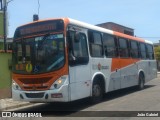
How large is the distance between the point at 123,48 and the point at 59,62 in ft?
20.0

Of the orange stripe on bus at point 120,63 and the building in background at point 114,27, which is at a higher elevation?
the building in background at point 114,27

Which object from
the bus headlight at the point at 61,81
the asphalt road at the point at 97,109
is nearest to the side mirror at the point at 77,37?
the bus headlight at the point at 61,81

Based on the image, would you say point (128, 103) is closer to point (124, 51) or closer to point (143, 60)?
point (124, 51)

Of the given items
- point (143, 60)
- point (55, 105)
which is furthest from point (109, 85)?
point (143, 60)

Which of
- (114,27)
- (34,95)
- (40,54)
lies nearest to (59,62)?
(40,54)

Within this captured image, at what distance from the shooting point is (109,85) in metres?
14.7

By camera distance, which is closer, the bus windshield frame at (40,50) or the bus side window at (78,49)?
the bus windshield frame at (40,50)

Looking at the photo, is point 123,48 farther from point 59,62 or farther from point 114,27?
point 114,27

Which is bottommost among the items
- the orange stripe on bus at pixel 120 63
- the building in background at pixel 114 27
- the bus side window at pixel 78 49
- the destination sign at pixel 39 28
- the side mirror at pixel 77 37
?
the orange stripe on bus at pixel 120 63

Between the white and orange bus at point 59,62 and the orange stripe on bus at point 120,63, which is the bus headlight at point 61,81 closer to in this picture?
the white and orange bus at point 59,62

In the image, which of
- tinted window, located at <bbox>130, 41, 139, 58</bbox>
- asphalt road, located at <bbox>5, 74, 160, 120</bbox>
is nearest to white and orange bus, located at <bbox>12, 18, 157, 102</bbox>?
asphalt road, located at <bbox>5, 74, 160, 120</bbox>

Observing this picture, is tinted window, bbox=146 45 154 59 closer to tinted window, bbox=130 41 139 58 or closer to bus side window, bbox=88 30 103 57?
tinted window, bbox=130 41 139 58

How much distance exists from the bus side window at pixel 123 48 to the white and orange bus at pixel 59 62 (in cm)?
206

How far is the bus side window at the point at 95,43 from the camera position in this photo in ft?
43.4
